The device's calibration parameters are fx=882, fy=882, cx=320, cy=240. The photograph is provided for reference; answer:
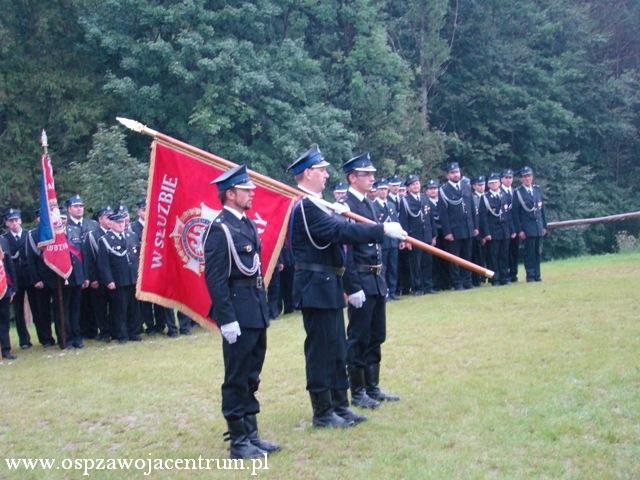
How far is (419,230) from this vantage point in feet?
52.4

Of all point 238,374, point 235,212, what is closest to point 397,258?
point 235,212

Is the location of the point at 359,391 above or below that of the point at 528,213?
below

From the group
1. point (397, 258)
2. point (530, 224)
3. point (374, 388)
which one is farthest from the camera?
point (530, 224)

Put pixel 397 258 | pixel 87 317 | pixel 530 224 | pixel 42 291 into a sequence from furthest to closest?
pixel 530 224, pixel 397 258, pixel 87 317, pixel 42 291

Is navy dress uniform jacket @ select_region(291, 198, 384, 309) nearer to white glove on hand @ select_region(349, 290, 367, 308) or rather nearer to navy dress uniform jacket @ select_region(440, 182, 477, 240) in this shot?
white glove on hand @ select_region(349, 290, 367, 308)

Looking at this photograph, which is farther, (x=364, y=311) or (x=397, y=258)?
(x=397, y=258)

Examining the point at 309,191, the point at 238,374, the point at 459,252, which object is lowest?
the point at 238,374

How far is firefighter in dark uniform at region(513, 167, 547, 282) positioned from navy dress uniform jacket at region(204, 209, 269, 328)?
1031 centimetres

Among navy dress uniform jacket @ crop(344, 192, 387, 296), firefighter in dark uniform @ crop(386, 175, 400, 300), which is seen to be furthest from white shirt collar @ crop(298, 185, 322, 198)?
firefighter in dark uniform @ crop(386, 175, 400, 300)

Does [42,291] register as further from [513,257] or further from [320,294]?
[513,257]

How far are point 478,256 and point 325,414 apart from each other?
34.0 feet

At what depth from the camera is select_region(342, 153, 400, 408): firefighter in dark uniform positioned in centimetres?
768

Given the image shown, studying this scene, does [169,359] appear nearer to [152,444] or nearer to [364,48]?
[152,444]

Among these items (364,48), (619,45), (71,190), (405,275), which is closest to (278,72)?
(364,48)
